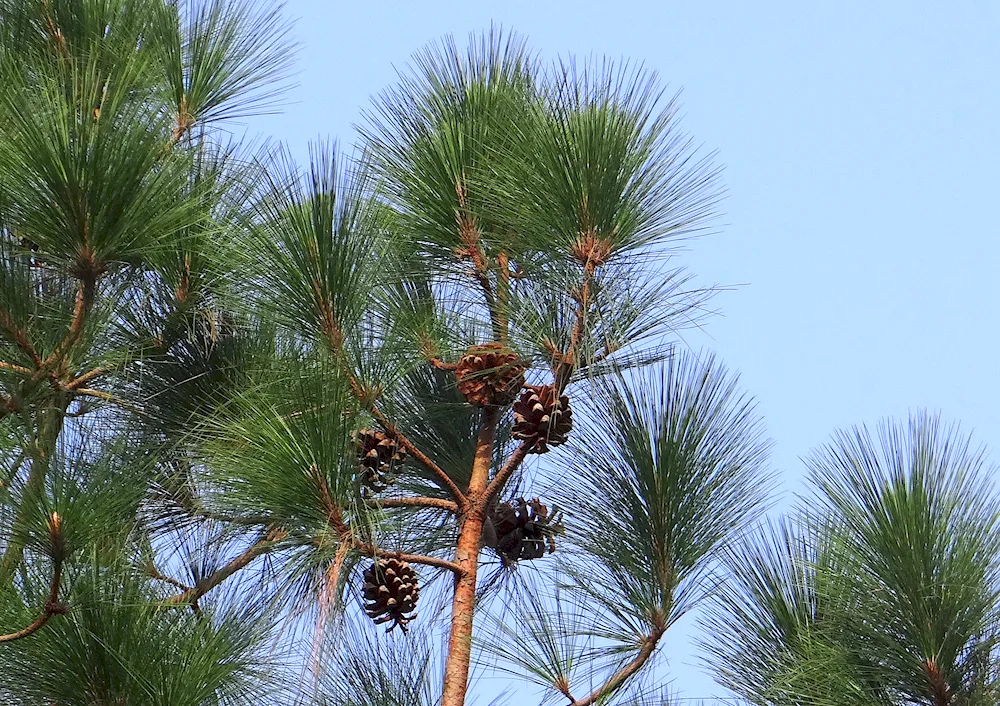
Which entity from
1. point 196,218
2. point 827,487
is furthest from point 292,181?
point 827,487

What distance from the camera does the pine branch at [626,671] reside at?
2.94 m

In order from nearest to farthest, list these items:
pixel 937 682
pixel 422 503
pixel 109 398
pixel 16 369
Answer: pixel 937 682, pixel 16 369, pixel 422 503, pixel 109 398

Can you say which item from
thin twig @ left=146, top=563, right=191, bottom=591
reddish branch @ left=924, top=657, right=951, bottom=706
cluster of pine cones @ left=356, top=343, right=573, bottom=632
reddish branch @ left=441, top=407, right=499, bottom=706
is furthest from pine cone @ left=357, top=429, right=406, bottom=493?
reddish branch @ left=924, top=657, right=951, bottom=706

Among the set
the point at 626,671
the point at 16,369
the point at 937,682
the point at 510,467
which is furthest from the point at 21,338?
the point at 937,682

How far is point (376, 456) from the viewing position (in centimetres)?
297

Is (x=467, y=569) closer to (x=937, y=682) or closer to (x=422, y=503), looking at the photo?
(x=422, y=503)

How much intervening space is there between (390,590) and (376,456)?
23cm

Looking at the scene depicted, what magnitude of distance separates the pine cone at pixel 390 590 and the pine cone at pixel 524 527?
0.89 ft

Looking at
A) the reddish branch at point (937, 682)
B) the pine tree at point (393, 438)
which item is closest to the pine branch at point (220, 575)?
the pine tree at point (393, 438)

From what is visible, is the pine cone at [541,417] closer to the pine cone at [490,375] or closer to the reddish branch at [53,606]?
the pine cone at [490,375]

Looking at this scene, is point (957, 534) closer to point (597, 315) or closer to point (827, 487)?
point (827, 487)

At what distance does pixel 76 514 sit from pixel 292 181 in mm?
702

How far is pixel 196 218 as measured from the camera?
2998 millimetres

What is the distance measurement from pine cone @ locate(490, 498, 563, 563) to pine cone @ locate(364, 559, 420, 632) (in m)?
0.27
